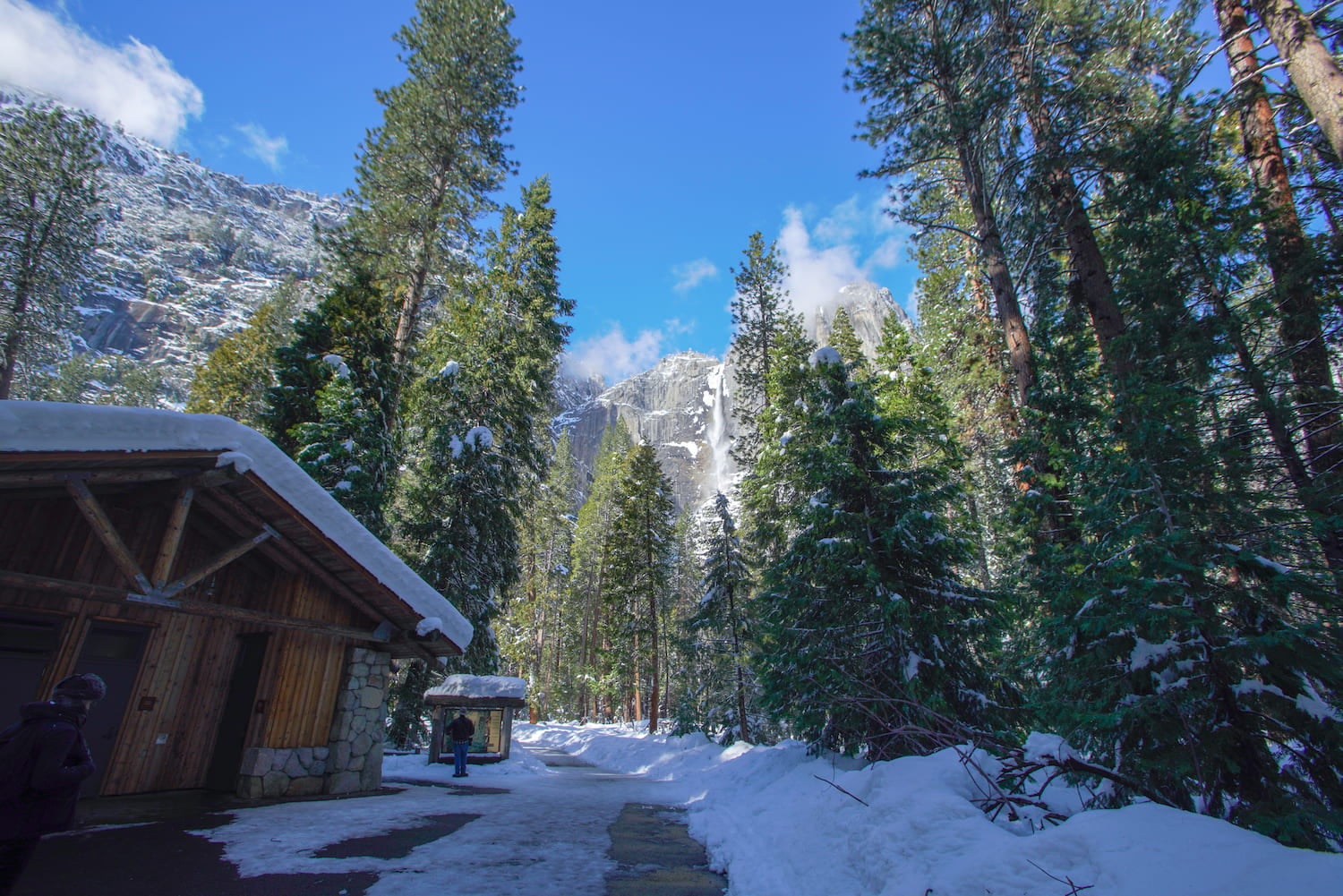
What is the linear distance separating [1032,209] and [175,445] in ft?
45.6

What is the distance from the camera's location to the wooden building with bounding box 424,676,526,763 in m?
16.2

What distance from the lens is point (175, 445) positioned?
6938 millimetres

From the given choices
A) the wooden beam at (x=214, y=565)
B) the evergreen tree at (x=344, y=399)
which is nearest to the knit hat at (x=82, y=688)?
the wooden beam at (x=214, y=565)

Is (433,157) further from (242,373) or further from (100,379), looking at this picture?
(100,379)

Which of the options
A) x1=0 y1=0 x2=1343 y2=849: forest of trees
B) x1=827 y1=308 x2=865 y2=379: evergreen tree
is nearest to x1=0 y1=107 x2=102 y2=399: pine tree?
x1=0 y1=0 x2=1343 y2=849: forest of trees

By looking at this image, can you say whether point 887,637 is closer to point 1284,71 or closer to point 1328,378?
point 1328,378

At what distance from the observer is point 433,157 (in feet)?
62.3

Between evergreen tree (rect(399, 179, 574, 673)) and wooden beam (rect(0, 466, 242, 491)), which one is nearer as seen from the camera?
wooden beam (rect(0, 466, 242, 491))

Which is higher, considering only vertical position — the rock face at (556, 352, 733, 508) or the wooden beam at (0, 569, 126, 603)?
the rock face at (556, 352, 733, 508)

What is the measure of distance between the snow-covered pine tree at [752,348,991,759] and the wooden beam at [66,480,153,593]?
9156 mm

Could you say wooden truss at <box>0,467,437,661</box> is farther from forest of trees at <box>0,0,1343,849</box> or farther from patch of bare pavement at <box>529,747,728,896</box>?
patch of bare pavement at <box>529,747,728,896</box>

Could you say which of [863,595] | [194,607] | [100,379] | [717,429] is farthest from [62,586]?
[717,429]

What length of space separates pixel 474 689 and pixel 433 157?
56.8ft

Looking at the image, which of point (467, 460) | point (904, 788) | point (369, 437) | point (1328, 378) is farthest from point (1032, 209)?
point (369, 437)
